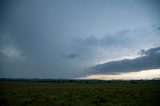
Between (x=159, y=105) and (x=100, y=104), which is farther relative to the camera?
(x=100, y=104)

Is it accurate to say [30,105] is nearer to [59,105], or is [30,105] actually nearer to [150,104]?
[59,105]

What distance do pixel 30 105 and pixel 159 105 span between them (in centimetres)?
1434

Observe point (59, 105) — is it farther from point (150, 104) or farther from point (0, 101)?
point (150, 104)

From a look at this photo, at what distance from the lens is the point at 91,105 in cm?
2177

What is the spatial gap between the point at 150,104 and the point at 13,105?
15482 mm

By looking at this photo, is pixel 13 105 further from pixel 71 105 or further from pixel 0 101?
pixel 71 105

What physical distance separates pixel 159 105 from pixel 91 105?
744 centimetres

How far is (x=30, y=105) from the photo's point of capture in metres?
21.6

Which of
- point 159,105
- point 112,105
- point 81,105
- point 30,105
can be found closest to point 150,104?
point 159,105

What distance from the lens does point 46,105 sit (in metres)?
21.5

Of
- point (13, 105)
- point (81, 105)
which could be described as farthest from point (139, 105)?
point (13, 105)

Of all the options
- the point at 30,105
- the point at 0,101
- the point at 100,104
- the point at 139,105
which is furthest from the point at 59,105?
the point at 139,105

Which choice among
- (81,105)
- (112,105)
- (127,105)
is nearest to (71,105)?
(81,105)

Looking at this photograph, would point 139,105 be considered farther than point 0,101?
No
